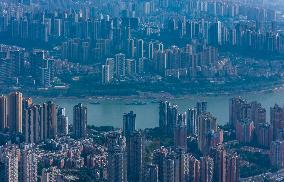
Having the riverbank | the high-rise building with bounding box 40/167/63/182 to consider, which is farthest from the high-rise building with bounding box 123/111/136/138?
the riverbank

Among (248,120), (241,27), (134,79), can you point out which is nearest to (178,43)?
(241,27)

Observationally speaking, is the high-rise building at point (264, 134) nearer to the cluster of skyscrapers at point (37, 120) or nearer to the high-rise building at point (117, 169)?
the cluster of skyscrapers at point (37, 120)

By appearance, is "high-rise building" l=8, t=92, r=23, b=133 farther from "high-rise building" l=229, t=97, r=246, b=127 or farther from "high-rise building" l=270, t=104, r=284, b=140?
"high-rise building" l=270, t=104, r=284, b=140

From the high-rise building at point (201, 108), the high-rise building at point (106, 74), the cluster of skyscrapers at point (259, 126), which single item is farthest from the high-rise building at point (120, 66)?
the cluster of skyscrapers at point (259, 126)

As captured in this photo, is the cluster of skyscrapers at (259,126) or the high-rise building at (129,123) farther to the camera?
the high-rise building at (129,123)

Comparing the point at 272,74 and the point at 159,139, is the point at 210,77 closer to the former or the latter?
the point at 272,74

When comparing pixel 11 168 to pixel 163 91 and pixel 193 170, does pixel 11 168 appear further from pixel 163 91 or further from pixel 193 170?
pixel 163 91
